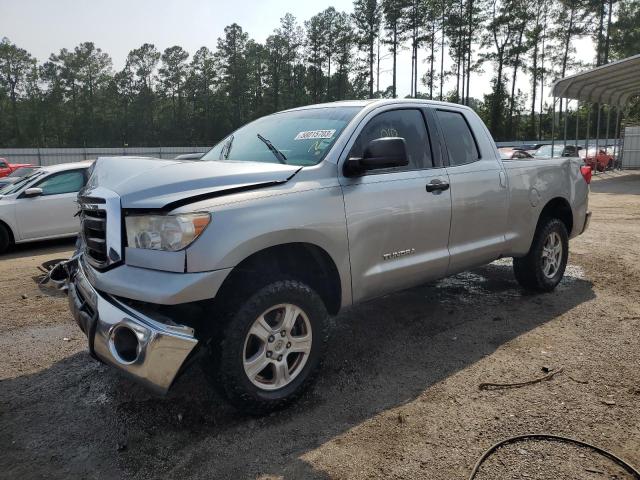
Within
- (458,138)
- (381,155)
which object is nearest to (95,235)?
(381,155)

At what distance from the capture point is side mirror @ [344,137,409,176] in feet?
10.7

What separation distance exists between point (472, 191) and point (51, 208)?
734cm

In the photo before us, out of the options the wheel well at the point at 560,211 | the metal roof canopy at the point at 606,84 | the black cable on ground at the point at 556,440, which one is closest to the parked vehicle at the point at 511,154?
the wheel well at the point at 560,211

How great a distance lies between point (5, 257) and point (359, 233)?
721cm

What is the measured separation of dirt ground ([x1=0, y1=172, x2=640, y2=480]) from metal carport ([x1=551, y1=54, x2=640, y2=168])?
54.7ft

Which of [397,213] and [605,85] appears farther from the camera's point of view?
[605,85]

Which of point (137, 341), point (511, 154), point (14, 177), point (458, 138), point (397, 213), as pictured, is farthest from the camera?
point (14, 177)

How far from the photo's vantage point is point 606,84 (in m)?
21.5

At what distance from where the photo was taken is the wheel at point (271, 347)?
2.77m

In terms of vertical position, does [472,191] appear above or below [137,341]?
above

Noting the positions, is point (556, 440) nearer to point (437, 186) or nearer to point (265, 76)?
point (437, 186)

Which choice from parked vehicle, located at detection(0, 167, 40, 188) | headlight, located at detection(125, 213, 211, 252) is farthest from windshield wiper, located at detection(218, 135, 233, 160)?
parked vehicle, located at detection(0, 167, 40, 188)

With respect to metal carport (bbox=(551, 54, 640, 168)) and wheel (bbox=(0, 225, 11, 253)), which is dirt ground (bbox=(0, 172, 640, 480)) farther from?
metal carport (bbox=(551, 54, 640, 168))

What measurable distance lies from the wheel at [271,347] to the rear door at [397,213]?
1.54 ft
